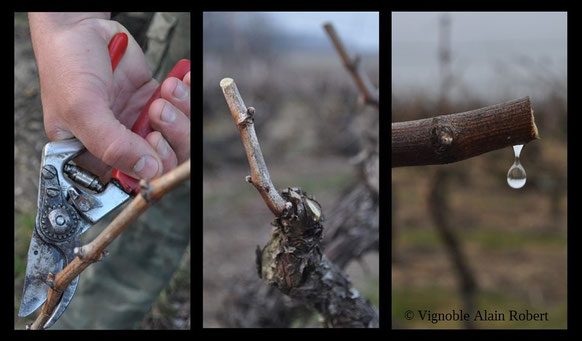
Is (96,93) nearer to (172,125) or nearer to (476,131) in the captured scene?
(172,125)

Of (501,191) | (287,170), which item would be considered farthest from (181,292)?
(501,191)

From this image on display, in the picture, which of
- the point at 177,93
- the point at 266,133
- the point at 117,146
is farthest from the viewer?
the point at 266,133

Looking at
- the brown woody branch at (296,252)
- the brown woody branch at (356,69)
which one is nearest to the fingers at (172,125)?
the brown woody branch at (296,252)

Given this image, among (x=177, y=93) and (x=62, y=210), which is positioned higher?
(x=177, y=93)

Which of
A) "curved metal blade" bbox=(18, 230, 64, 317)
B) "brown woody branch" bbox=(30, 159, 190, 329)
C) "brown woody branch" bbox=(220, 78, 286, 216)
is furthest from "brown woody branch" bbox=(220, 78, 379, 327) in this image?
"curved metal blade" bbox=(18, 230, 64, 317)

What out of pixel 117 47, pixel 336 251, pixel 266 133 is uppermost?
pixel 266 133

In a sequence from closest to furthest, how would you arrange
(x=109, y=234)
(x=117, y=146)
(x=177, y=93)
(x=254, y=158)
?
(x=254, y=158)
(x=109, y=234)
(x=117, y=146)
(x=177, y=93)

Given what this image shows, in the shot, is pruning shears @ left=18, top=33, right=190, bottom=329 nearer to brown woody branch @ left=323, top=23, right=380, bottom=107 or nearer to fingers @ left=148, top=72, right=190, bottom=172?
fingers @ left=148, top=72, right=190, bottom=172

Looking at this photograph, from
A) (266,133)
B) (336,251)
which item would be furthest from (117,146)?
(266,133)
